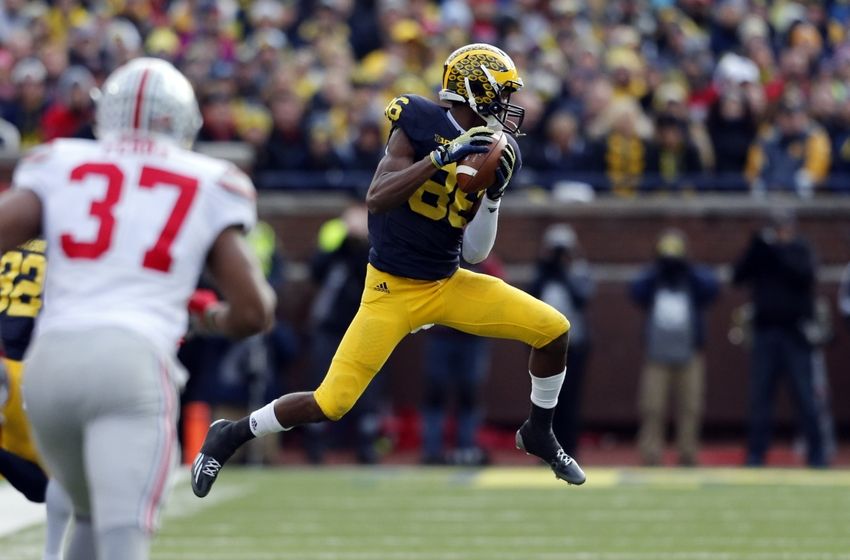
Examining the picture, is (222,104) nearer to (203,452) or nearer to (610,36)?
(610,36)

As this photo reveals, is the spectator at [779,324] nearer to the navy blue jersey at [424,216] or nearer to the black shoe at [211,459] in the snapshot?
the navy blue jersey at [424,216]

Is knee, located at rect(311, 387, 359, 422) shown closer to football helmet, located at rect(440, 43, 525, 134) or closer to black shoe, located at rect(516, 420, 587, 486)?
black shoe, located at rect(516, 420, 587, 486)

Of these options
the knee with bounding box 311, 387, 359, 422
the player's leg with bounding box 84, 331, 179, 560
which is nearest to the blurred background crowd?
the knee with bounding box 311, 387, 359, 422

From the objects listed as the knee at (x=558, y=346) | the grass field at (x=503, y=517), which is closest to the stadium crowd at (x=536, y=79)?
the grass field at (x=503, y=517)

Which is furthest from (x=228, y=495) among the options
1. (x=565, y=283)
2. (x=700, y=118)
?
(x=700, y=118)

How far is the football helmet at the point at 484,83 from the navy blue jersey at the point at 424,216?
3.9 inches

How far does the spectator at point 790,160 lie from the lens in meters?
13.7

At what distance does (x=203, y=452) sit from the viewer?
277 inches

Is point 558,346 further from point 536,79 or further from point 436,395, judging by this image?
point 536,79

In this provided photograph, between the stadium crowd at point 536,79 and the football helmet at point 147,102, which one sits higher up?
the football helmet at point 147,102

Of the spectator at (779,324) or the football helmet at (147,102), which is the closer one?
the football helmet at (147,102)

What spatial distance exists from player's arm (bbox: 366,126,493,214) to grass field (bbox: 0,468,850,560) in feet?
7.52

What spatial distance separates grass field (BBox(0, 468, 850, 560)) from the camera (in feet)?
27.2

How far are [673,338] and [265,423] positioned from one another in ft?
22.1
